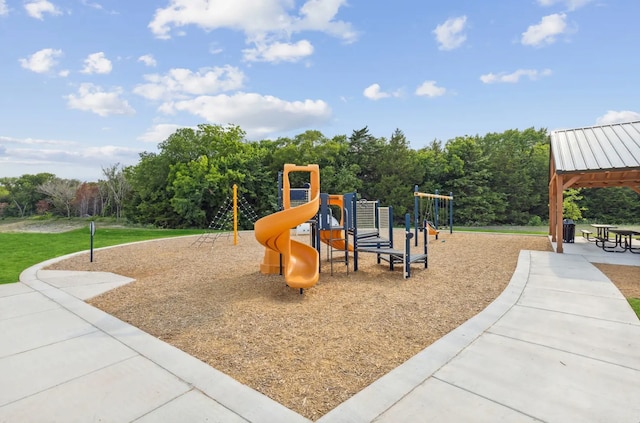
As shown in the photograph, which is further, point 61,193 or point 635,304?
point 61,193

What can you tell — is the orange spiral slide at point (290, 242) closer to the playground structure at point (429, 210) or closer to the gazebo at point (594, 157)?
the playground structure at point (429, 210)

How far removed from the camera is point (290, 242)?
237 inches

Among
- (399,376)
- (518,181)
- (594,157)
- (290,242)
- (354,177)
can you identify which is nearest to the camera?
(399,376)

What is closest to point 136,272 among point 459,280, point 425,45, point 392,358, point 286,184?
point 286,184

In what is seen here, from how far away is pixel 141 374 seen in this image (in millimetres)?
2877

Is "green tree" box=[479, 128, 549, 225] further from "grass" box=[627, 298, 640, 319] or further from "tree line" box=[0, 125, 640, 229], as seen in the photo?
"grass" box=[627, 298, 640, 319]

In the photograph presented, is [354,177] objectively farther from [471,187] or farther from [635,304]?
[635,304]

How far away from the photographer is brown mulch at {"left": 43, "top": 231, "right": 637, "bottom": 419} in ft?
9.54

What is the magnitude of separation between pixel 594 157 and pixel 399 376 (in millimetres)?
10569

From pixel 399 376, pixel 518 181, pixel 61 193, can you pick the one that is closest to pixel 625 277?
pixel 399 376

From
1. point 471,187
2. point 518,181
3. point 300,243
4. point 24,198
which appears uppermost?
point 518,181

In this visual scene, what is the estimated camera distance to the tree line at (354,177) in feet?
87.7

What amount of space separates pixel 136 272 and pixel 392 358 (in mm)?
6775

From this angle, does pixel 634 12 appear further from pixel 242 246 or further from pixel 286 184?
pixel 242 246
